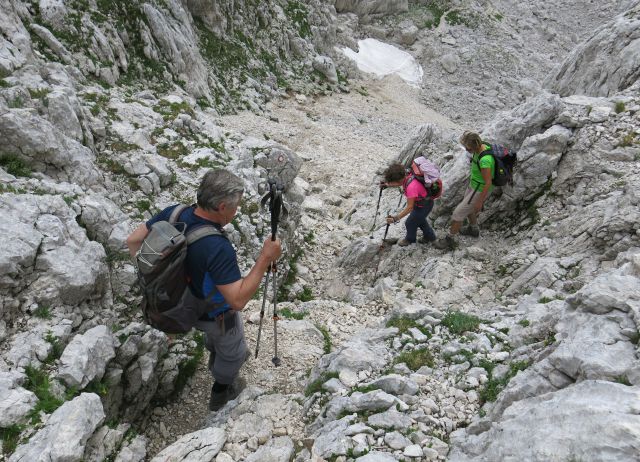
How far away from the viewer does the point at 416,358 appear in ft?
19.9

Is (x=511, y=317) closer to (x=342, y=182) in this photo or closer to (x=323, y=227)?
(x=323, y=227)

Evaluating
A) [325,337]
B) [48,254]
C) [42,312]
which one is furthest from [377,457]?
[48,254]

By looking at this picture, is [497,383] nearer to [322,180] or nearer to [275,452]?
[275,452]

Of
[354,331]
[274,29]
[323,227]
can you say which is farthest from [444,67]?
[354,331]

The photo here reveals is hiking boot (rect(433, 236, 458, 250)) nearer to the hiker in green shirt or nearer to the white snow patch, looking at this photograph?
the hiker in green shirt

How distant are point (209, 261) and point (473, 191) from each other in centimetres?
788

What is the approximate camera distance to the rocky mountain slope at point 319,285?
A: 4457 millimetres

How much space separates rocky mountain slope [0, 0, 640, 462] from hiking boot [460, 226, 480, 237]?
0.24 m

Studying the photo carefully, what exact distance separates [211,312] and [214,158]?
26.9 ft

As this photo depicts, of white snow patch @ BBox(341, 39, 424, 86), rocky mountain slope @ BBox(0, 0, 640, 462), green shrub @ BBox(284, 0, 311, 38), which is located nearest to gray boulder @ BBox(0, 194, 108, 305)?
rocky mountain slope @ BBox(0, 0, 640, 462)

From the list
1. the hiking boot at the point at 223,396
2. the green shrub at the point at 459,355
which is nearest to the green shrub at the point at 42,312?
the hiking boot at the point at 223,396

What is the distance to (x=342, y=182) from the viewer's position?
20.8 metres

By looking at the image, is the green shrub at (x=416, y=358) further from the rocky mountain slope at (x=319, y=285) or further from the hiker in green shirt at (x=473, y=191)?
the hiker in green shirt at (x=473, y=191)

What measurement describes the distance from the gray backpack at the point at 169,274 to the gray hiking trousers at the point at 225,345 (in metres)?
0.35
